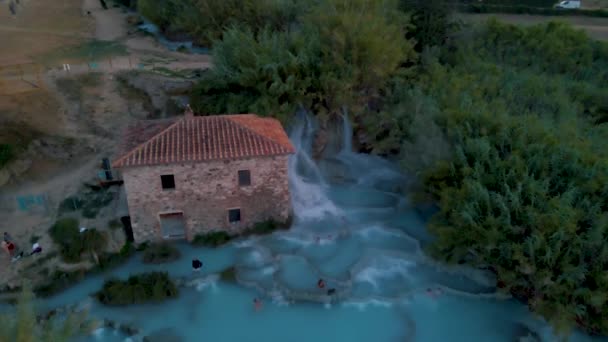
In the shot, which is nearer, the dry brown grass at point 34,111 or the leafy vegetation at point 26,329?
the leafy vegetation at point 26,329

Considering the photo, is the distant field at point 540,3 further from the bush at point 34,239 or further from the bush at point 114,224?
the bush at point 34,239

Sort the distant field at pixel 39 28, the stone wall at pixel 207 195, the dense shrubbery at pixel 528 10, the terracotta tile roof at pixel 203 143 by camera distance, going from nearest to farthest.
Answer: the terracotta tile roof at pixel 203 143 → the stone wall at pixel 207 195 → the distant field at pixel 39 28 → the dense shrubbery at pixel 528 10

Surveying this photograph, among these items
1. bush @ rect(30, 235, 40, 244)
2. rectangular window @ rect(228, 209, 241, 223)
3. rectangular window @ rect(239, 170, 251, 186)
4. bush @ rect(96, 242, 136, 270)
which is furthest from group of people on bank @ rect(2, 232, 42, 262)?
rectangular window @ rect(239, 170, 251, 186)

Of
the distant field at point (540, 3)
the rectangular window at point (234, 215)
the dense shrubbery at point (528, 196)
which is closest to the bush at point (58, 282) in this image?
the rectangular window at point (234, 215)

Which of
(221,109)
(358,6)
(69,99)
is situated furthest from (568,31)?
(69,99)

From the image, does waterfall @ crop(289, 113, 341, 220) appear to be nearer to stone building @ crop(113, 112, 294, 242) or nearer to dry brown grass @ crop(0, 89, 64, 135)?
stone building @ crop(113, 112, 294, 242)

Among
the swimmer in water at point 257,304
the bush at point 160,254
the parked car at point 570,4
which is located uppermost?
the parked car at point 570,4

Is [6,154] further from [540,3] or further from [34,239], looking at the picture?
[540,3]
